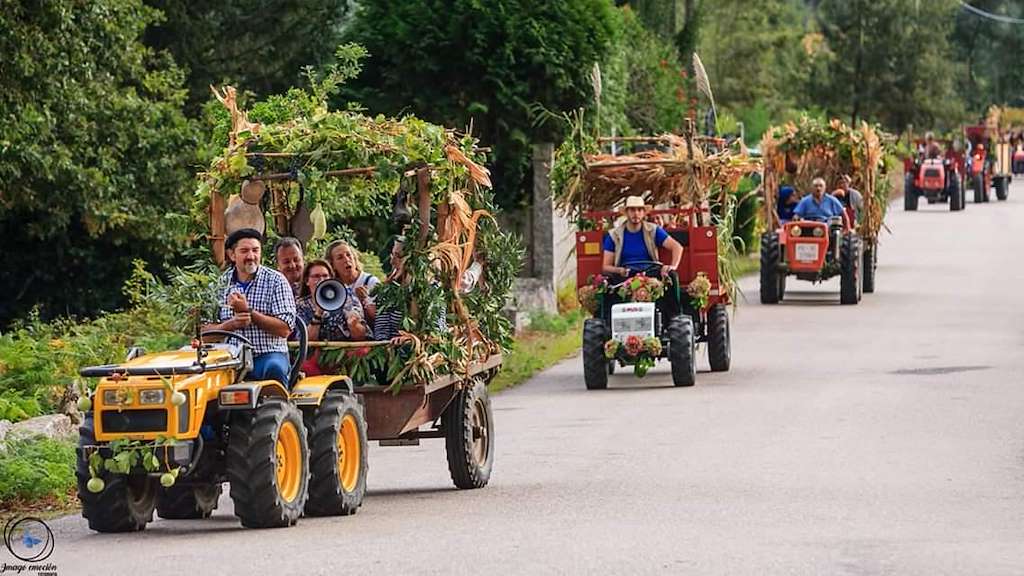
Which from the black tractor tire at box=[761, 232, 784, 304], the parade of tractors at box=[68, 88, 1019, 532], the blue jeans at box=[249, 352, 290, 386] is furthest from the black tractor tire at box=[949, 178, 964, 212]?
the blue jeans at box=[249, 352, 290, 386]

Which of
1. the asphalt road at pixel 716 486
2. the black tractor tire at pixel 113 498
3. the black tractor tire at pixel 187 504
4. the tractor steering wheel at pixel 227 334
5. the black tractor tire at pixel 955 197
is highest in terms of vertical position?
the black tractor tire at pixel 955 197

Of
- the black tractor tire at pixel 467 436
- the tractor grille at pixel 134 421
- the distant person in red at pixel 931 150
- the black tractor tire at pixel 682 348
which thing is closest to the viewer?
the tractor grille at pixel 134 421

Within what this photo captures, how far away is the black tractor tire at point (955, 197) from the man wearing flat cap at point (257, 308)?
47.1 m

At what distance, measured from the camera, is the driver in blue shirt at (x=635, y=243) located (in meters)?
20.6

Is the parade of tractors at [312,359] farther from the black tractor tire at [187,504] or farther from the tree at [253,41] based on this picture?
the tree at [253,41]

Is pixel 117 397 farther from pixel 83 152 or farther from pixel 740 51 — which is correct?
pixel 740 51

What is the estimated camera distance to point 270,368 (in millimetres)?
11742

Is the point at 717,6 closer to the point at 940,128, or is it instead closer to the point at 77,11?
the point at 940,128

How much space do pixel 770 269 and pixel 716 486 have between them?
1747cm

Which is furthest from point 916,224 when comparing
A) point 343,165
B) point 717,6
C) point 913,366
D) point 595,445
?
point 343,165

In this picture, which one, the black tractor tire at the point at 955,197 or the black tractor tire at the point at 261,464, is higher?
the black tractor tire at the point at 955,197

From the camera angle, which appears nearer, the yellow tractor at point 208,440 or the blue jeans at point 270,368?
the yellow tractor at point 208,440

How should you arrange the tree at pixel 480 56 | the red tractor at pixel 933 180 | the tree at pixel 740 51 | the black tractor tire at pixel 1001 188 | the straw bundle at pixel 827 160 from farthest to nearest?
the black tractor tire at pixel 1001 188
the tree at pixel 740 51
the red tractor at pixel 933 180
the straw bundle at pixel 827 160
the tree at pixel 480 56

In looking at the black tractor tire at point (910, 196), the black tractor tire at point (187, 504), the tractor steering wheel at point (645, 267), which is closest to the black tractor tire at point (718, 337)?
the tractor steering wheel at point (645, 267)
